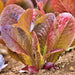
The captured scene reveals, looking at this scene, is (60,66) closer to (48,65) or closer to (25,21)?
(48,65)

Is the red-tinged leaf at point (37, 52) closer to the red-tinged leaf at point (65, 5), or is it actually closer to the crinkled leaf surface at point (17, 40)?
the crinkled leaf surface at point (17, 40)

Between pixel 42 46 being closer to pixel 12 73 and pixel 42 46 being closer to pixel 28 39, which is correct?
pixel 28 39

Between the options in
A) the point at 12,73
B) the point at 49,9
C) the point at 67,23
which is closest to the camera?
the point at 67,23

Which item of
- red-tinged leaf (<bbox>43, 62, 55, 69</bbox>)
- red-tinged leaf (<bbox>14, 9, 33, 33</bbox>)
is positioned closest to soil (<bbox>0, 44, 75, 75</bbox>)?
red-tinged leaf (<bbox>43, 62, 55, 69</bbox>)

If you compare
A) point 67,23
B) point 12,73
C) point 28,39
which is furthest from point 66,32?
point 12,73

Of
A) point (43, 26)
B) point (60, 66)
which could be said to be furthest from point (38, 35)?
point (60, 66)

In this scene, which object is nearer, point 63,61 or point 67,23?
point 67,23

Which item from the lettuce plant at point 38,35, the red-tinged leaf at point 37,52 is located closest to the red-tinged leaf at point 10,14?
the lettuce plant at point 38,35

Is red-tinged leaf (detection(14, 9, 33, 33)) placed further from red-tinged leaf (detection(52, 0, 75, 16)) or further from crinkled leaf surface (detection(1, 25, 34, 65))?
red-tinged leaf (detection(52, 0, 75, 16))
